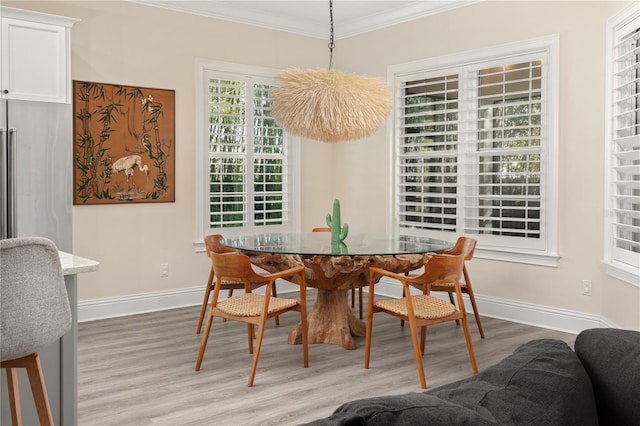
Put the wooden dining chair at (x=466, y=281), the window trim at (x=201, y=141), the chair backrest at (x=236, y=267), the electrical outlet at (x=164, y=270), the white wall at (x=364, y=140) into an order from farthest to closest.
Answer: the window trim at (x=201, y=141) < the electrical outlet at (x=164, y=270) < the white wall at (x=364, y=140) < the wooden dining chair at (x=466, y=281) < the chair backrest at (x=236, y=267)

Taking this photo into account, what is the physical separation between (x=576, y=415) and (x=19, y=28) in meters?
4.59

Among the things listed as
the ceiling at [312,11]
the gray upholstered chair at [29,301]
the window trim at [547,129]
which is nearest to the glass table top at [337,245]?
the window trim at [547,129]

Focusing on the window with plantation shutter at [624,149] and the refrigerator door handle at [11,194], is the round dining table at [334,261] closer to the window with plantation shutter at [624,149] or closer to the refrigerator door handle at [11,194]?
the window with plantation shutter at [624,149]

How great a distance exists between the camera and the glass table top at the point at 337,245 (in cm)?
413

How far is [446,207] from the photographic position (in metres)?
5.94

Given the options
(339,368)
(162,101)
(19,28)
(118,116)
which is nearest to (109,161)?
(118,116)

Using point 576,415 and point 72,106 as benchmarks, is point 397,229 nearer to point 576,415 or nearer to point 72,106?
point 72,106

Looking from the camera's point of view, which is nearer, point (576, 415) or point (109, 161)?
point (576, 415)

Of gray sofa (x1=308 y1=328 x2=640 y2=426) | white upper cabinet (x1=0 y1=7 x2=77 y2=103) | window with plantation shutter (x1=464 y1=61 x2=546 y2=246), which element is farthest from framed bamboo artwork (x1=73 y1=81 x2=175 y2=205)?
gray sofa (x1=308 y1=328 x2=640 y2=426)

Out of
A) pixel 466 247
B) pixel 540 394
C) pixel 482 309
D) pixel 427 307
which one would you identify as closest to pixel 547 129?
pixel 466 247

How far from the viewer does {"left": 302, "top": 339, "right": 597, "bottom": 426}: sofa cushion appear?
1039mm

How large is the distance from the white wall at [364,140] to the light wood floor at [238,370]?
0.44m

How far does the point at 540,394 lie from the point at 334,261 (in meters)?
2.92

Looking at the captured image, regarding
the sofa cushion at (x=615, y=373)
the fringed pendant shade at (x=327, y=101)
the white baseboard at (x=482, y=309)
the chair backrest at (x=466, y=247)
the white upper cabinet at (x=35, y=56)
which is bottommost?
the white baseboard at (x=482, y=309)
